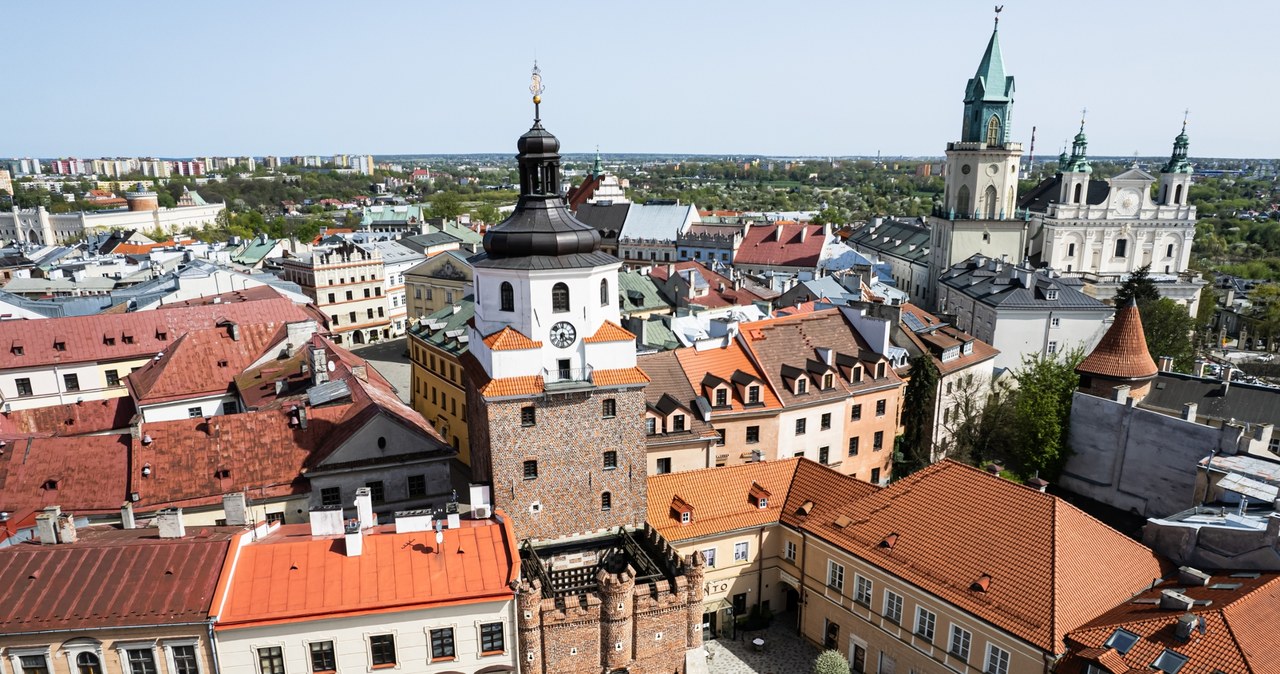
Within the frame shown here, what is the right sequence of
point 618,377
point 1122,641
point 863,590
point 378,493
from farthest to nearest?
point 378,493 < point 863,590 < point 618,377 < point 1122,641

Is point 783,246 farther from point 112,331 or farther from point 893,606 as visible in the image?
point 893,606

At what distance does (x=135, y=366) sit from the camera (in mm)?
53938

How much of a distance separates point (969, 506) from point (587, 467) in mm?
14986

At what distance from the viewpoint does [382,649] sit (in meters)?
24.5

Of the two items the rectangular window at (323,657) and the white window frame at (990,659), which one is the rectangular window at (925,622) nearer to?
the white window frame at (990,659)

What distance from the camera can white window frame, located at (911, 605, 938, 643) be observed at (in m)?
28.9

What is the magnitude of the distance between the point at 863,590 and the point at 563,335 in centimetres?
1584

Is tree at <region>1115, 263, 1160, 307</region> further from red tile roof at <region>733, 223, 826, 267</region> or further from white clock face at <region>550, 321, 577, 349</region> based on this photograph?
white clock face at <region>550, 321, 577, 349</region>

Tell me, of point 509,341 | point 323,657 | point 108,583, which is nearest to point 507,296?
point 509,341

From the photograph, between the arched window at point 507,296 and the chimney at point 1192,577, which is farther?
the arched window at point 507,296

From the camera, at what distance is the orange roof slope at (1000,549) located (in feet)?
87.3

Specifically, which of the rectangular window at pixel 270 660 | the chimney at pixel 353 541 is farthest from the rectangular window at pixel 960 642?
the rectangular window at pixel 270 660

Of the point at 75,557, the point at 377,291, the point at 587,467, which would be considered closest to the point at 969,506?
the point at 587,467

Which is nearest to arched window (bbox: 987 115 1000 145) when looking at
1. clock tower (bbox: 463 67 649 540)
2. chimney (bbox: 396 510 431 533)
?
clock tower (bbox: 463 67 649 540)
